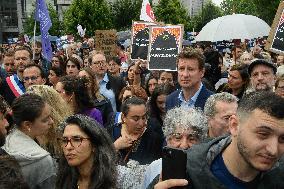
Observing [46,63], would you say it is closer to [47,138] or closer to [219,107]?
[47,138]

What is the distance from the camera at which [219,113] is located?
3.75 meters

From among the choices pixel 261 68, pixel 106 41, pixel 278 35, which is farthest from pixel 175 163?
pixel 106 41

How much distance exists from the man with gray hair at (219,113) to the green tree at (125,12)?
4181cm

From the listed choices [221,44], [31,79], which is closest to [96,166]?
[31,79]

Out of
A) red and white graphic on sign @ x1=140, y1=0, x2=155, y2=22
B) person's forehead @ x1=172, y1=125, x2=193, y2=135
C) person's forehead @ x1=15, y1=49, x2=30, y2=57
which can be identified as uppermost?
red and white graphic on sign @ x1=140, y1=0, x2=155, y2=22

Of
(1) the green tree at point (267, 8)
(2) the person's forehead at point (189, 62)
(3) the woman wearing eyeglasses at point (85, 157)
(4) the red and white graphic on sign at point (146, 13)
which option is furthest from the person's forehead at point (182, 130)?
(1) the green tree at point (267, 8)

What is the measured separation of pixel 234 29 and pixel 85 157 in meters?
8.14

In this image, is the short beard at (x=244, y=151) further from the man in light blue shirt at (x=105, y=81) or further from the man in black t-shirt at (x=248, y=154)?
the man in light blue shirt at (x=105, y=81)

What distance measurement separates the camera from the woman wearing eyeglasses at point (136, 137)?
158 inches

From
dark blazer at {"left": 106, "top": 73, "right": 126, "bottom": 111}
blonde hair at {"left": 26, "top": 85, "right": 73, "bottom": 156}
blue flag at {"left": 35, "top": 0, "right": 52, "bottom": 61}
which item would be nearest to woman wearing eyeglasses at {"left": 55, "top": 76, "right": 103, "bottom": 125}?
blonde hair at {"left": 26, "top": 85, "right": 73, "bottom": 156}

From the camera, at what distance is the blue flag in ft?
31.0

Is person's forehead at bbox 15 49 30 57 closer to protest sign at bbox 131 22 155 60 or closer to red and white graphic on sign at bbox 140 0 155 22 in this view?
protest sign at bbox 131 22 155 60

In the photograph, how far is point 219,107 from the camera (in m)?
3.78

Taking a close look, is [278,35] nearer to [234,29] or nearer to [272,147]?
[272,147]
